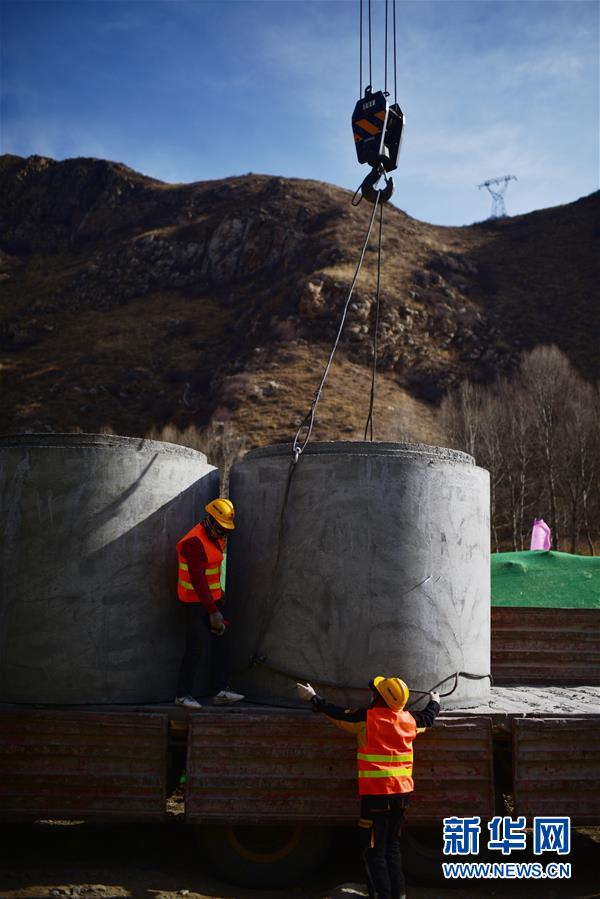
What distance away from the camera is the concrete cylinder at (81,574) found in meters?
5.40

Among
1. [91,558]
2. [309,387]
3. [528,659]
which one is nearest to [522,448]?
[309,387]

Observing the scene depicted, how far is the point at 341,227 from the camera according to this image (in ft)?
234

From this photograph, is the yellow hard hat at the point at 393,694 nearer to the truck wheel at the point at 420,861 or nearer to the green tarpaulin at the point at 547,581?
the truck wheel at the point at 420,861

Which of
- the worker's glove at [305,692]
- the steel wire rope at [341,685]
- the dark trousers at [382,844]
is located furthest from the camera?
the steel wire rope at [341,685]

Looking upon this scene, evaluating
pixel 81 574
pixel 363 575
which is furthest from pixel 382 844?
pixel 81 574

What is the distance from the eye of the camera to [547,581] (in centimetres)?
1130

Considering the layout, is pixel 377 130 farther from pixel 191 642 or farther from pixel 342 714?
pixel 342 714

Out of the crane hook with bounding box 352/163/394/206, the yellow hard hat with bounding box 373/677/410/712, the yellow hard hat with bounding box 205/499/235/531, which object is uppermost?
the crane hook with bounding box 352/163/394/206

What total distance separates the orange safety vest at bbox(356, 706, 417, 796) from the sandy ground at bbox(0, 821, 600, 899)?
110 centimetres

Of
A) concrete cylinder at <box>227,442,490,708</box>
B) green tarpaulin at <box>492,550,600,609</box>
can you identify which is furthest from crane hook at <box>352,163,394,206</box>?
green tarpaulin at <box>492,550,600,609</box>

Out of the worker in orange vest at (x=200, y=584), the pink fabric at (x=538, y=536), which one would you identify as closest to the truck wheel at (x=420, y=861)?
the worker in orange vest at (x=200, y=584)

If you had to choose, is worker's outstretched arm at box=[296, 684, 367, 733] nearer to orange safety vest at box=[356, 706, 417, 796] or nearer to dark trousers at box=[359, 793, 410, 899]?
orange safety vest at box=[356, 706, 417, 796]

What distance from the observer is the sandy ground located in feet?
16.0

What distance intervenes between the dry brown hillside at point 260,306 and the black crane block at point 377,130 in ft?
125
